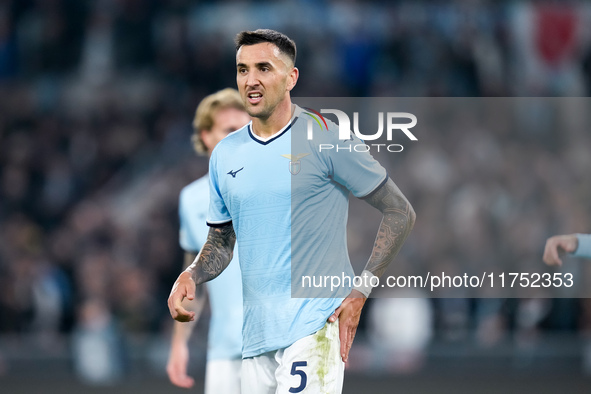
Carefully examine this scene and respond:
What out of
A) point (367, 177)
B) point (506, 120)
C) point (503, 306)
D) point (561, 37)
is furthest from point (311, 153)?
point (561, 37)

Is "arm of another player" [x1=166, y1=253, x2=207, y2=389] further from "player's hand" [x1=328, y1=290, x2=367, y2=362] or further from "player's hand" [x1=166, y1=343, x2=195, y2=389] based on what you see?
"player's hand" [x1=328, y1=290, x2=367, y2=362]

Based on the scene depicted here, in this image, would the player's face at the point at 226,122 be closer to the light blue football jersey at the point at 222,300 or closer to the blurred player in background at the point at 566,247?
the light blue football jersey at the point at 222,300

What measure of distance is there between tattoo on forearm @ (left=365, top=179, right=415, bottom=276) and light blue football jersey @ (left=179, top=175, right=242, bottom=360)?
1.22m

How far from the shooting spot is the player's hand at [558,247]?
432 cm

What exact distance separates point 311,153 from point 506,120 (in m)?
2.88

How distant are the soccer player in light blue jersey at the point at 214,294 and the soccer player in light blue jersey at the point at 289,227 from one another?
3.17 feet

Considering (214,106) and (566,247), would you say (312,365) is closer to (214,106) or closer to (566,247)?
(566,247)

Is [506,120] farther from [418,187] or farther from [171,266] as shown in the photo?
[171,266]

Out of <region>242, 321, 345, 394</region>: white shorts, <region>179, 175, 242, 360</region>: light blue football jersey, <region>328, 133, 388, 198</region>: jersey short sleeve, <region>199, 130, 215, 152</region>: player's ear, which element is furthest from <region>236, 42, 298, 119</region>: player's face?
<region>199, 130, 215, 152</region>: player's ear

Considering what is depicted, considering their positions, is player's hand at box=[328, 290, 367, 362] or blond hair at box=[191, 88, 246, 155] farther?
blond hair at box=[191, 88, 246, 155]

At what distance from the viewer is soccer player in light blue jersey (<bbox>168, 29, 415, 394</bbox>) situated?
13.0ft

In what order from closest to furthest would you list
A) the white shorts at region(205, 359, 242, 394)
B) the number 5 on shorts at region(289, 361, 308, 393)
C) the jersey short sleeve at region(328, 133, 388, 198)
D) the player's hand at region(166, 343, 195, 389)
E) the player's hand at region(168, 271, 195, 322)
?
the player's hand at region(168, 271, 195, 322)
the number 5 on shorts at region(289, 361, 308, 393)
the jersey short sleeve at region(328, 133, 388, 198)
the white shorts at region(205, 359, 242, 394)
the player's hand at region(166, 343, 195, 389)

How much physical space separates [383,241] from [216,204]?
2.68ft

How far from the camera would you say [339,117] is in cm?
433
